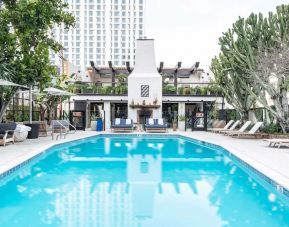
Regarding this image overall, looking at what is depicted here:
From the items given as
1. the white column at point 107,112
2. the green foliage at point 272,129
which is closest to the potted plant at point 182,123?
the white column at point 107,112

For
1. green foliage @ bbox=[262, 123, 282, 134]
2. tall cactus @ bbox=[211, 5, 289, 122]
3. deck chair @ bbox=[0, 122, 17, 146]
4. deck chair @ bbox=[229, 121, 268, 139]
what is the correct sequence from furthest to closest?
1. green foliage @ bbox=[262, 123, 282, 134]
2. deck chair @ bbox=[229, 121, 268, 139]
3. tall cactus @ bbox=[211, 5, 289, 122]
4. deck chair @ bbox=[0, 122, 17, 146]

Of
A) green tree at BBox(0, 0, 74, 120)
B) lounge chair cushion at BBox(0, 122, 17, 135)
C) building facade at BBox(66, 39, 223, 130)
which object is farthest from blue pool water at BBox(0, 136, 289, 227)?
building facade at BBox(66, 39, 223, 130)

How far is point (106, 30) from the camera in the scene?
106 metres

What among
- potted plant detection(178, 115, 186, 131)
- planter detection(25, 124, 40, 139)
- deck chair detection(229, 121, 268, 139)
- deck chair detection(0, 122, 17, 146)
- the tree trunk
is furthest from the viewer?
potted plant detection(178, 115, 186, 131)

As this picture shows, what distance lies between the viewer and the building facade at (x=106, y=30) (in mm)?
105062

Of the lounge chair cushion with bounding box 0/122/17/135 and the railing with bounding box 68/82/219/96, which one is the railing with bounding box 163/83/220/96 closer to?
the railing with bounding box 68/82/219/96

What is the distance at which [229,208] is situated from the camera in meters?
6.10

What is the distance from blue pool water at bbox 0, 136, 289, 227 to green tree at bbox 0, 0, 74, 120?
5331 millimetres

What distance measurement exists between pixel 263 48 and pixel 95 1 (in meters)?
93.9

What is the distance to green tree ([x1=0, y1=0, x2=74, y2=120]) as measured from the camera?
14.6 meters

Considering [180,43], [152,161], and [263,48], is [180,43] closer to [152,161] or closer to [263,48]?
[263,48]

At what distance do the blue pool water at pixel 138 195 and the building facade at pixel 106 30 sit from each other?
9614 centimetres

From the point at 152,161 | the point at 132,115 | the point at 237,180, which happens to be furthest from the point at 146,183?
the point at 132,115

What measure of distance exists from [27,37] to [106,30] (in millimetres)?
92632
